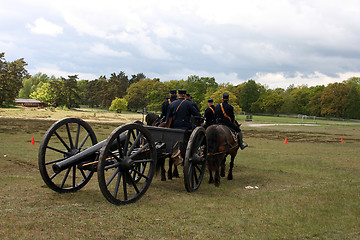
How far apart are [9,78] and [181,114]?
8347 centimetres

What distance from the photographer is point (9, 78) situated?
8062 cm

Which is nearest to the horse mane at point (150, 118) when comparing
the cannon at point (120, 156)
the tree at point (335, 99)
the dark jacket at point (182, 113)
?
the cannon at point (120, 156)

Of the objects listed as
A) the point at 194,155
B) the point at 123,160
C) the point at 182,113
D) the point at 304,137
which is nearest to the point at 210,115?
the point at 182,113

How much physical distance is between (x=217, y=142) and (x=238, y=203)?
Answer: 2.57 meters

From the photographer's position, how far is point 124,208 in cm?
609

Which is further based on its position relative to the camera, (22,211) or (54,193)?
(54,193)

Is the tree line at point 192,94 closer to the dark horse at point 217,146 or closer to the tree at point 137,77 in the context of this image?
the tree at point 137,77

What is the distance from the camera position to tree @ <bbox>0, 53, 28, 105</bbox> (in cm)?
8025

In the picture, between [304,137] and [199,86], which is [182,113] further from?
[199,86]

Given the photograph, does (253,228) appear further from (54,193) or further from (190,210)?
(54,193)

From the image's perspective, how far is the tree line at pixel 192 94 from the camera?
84.4 metres

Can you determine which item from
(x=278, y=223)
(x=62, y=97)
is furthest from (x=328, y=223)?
(x=62, y=97)

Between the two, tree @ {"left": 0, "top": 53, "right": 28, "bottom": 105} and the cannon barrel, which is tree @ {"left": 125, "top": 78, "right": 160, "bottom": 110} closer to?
tree @ {"left": 0, "top": 53, "right": 28, "bottom": 105}

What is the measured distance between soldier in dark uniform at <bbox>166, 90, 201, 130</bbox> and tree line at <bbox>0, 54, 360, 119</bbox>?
61767 mm
